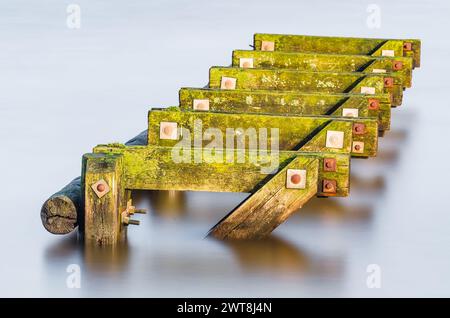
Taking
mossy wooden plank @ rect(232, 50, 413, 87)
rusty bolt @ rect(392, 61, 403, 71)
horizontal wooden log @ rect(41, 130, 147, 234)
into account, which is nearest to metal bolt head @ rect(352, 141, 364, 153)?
horizontal wooden log @ rect(41, 130, 147, 234)

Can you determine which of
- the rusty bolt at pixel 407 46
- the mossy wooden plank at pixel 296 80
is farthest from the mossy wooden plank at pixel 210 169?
the rusty bolt at pixel 407 46

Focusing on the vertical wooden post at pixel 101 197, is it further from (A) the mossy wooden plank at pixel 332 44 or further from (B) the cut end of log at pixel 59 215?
(A) the mossy wooden plank at pixel 332 44

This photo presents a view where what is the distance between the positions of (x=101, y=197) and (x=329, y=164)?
5.21 feet

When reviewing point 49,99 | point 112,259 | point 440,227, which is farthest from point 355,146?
point 49,99

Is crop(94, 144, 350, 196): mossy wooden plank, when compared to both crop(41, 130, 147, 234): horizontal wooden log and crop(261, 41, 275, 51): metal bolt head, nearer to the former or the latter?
crop(41, 130, 147, 234): horizontal wooden log

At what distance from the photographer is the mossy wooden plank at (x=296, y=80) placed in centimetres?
1633

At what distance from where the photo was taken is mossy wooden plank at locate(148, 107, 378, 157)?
13203mm

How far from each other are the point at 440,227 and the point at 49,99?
7.77 metres

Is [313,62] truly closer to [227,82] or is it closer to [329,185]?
[227,82]

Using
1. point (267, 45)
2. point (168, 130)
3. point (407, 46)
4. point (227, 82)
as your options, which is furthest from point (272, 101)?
point (407, 46)

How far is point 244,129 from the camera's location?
43.4 ft

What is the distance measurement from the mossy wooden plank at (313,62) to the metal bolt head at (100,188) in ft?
21.5

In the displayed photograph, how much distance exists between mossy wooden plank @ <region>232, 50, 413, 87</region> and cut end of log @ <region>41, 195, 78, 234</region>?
20.7 feet
